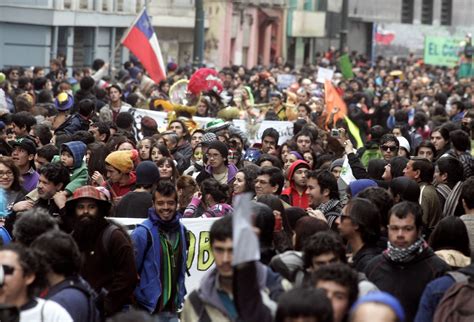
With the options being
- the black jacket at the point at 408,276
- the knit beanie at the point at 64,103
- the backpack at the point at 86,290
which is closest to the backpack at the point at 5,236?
the backpack at the point at 86,290

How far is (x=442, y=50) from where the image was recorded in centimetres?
4656

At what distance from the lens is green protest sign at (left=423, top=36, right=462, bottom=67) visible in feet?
152

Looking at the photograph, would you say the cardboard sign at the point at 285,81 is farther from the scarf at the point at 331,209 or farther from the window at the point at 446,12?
the window at the point at 446,12

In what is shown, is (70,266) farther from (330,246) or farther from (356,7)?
(356,7)

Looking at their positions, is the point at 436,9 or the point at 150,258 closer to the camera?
the point at 150,258

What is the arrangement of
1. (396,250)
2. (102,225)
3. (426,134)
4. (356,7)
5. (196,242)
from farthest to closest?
(356,7)
(426,134)
(196,242)
(102,225)
(396,250)

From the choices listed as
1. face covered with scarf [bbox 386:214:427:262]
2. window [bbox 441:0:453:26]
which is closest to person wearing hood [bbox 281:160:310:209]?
face covered with scarf [bbox 386:214:427:262]

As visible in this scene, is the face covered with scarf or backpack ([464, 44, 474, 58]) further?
backpack ([464, 44, 474, 58])

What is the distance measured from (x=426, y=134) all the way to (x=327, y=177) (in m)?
10.1

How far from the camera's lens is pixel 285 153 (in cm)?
1530

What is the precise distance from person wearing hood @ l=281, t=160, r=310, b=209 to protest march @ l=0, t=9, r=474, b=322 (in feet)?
0.06

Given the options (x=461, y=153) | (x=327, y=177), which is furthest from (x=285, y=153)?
(x=327, y=177)

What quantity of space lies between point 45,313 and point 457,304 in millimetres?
2002

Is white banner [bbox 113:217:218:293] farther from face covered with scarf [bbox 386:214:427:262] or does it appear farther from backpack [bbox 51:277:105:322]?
backpack [bbox 51:277:105:322]
